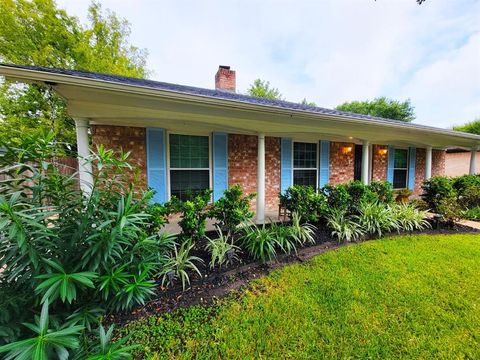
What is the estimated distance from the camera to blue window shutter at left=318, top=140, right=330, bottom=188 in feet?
21.9

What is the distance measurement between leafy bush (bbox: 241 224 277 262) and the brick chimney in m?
7.15

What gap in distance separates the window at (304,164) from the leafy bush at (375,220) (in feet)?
7.66

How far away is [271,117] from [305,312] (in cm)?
379

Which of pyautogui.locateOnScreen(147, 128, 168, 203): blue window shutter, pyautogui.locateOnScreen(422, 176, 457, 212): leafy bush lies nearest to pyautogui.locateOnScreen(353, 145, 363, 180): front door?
pyautogui.locateOnScreen(422, 176, 457, 212): leafy bush

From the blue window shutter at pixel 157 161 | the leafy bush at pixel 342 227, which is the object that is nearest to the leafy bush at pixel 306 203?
the leafy bush at pixel 342 227

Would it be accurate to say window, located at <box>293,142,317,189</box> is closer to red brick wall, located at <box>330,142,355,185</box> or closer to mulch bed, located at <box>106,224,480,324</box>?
red brick wall, located at <box>330,142,355,185</box>

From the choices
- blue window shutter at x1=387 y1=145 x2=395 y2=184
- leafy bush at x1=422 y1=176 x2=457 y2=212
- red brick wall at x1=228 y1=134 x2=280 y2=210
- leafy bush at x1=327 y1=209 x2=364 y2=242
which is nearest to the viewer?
leafy bush at x1=327 y1=209 x2=364 y2=242

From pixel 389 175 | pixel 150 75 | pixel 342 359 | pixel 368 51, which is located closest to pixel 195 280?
pixel 342 359

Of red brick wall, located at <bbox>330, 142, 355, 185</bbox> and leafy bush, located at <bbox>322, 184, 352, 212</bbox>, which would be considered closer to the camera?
leafy bush, located at <bbox>322, 184, 352, 212</bbox>

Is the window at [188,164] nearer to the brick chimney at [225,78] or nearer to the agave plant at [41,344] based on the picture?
the agave plant at [41,344]

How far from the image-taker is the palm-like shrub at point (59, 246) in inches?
60.7

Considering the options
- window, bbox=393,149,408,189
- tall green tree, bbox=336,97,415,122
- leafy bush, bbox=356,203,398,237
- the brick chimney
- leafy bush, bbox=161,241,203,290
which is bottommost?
leafy bush, bbox=161,241,203,290

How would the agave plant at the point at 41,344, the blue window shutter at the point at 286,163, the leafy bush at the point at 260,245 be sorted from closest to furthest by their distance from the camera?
the agave plant at the point at 41,344
the leafy bush at the point at 260,245
the blue window shutter at the point at 286,163

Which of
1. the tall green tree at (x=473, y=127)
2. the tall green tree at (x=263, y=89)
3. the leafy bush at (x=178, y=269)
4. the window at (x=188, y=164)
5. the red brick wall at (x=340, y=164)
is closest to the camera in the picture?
the leafy bush at (x=178, y=269)
